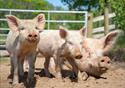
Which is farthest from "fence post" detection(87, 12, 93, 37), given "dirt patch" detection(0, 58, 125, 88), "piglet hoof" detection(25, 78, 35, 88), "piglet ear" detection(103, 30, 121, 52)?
"piglet hoof" detection(25, 78, 35, 88)

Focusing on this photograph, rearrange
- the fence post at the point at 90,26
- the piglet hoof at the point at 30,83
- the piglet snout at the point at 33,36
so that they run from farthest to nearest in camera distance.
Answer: the fence post at the point at 90,26
the piglet hoof at the point at 30,83
the piglet snout at the point at 33,36

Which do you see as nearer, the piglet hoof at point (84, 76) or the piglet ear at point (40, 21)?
the piglet ear at point (40, 21)

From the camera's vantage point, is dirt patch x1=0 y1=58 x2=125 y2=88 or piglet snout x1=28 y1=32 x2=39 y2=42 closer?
piglet snout x1=28 y1=32 x2=39 y2=42

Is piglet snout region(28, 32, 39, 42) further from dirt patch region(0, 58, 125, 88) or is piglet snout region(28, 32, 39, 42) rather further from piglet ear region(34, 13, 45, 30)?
dirt patch region(0, 58, 125, 88)

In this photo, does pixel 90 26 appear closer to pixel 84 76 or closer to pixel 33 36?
pixel 84 76

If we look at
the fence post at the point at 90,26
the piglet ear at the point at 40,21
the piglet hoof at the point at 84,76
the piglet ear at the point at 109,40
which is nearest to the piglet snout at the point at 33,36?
the piglet ear at the point at 40,21

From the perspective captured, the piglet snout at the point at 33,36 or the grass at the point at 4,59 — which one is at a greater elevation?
the piglet snout at the point at 33,36

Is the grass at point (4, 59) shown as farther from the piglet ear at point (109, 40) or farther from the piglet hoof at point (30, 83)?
the piglet hoof at point (30, 83)

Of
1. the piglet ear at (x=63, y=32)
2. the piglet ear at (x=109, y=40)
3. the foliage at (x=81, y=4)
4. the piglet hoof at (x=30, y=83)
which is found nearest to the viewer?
the piglet hoof at (x=30, y=83)

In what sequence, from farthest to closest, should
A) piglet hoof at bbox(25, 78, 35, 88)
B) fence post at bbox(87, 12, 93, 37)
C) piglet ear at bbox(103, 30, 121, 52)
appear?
1. fence post at bbox(87, 12, 93, 37)
2. piglet ear at bbox(103, 30, 121, 52)
3. piglet hoof at bbox(25, 78, 35, 88)

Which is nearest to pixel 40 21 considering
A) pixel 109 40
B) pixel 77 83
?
pixel 77 83

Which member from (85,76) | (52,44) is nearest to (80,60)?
(85,76)

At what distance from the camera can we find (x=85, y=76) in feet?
26.1

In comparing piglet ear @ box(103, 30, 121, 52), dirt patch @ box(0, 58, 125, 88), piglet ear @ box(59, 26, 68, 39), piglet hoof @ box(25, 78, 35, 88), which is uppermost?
piglet ear @ box(59, 26, 68, 39)
